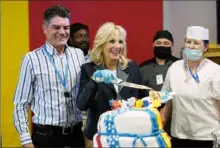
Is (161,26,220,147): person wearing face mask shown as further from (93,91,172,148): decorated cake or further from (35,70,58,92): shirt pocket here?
(93,91,172,148): decorated cake

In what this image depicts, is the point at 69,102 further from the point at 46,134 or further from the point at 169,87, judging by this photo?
the point at 169,87

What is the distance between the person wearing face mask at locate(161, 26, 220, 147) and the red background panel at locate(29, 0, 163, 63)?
4.35 feet

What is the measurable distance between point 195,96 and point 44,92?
3.11ft

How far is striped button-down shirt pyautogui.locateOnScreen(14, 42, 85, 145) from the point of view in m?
1.94

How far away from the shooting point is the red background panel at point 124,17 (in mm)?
3316

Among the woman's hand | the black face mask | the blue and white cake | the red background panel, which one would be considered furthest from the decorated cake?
the red background panel

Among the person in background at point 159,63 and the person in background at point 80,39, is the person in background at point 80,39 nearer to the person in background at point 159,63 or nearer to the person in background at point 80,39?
the person in background at point 80,39

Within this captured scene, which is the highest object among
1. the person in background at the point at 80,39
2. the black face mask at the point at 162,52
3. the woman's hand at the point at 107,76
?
the person in background at the point at 80,39

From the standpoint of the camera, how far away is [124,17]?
354 cm

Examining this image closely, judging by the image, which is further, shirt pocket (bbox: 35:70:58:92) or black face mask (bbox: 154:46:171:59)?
black face mask (bbox: 154:46:171:59)

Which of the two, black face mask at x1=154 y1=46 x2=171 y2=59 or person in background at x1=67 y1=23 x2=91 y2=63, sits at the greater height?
person in background at x1=67 y1=23 x2=91 y2=63

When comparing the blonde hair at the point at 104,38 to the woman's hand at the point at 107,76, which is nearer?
the woman's hand at the point at 107,76

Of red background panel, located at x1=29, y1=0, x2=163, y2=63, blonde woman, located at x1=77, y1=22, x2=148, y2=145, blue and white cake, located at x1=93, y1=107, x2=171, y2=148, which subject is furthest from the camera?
red background panel, located at x1=29, y1=0, x2=163, y2=63

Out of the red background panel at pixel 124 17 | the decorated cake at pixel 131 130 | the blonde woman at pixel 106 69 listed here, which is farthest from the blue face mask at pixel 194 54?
the red background panel at pixel 124 17
